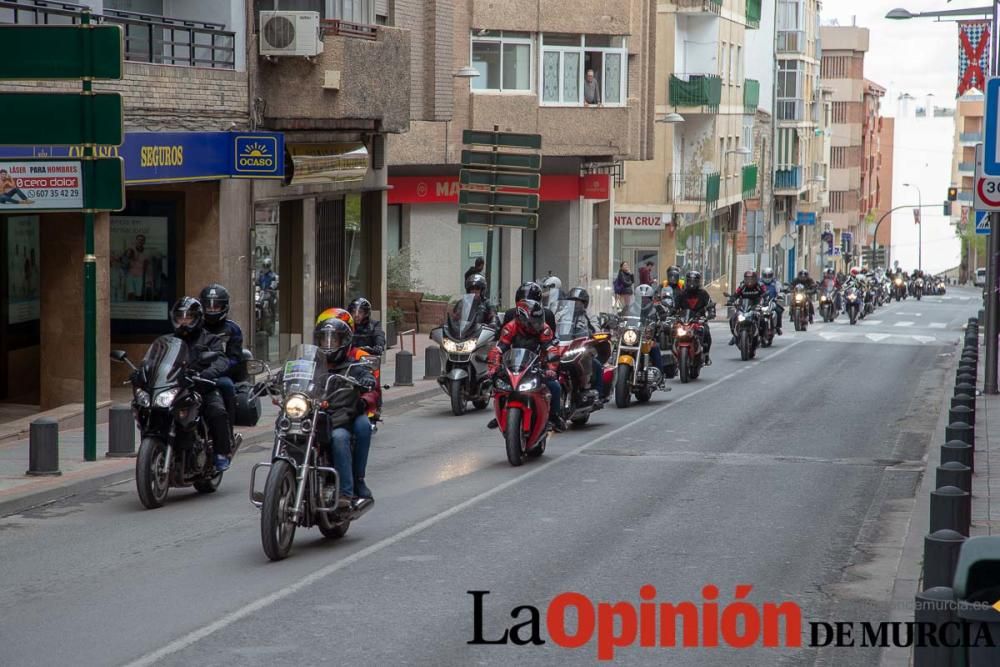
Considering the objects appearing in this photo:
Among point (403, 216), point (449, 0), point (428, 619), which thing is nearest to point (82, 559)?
point (428, 619)

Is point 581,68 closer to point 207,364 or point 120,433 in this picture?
point 120,433

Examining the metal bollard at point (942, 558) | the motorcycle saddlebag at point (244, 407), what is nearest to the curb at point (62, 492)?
the motorcycle saddlebag at point (244, 407)

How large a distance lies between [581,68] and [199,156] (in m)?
20.5

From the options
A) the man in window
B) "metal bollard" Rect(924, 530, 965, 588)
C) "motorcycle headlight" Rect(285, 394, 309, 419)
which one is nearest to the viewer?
"metal bollard" Rect(924, 530, 965, 588)

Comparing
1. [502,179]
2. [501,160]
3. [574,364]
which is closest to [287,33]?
[501,160]

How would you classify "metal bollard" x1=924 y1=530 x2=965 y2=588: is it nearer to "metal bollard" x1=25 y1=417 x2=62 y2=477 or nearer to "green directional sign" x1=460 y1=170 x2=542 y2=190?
"metal bollard" x1=25 y1=417 x2=62 y2=477

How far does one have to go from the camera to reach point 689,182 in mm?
56250

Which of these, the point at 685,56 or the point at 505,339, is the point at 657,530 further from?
the point at 685,56

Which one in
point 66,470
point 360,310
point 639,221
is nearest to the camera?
point 66,470

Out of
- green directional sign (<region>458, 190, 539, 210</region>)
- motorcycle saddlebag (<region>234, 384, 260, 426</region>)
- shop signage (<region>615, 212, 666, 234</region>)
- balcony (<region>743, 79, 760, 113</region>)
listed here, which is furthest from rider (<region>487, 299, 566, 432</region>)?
balcony (<region>743, 79, 760, 113</region>)

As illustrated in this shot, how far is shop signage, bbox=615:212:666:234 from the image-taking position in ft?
179

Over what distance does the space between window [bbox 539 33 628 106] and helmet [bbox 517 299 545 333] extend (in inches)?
947

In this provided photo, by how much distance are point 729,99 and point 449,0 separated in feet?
106

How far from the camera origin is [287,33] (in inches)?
906
